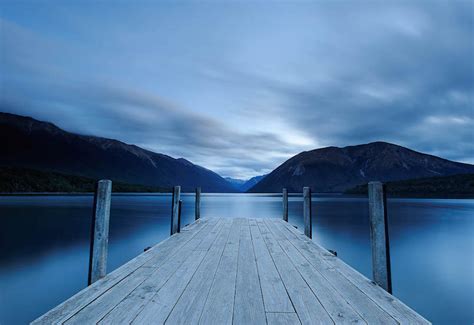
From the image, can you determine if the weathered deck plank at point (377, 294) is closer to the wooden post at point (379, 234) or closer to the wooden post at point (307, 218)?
the wooden post at point (379, 234)

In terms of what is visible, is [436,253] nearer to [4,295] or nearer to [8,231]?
[4,295]

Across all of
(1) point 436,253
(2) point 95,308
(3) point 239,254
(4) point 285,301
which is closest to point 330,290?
(4) point 285,301

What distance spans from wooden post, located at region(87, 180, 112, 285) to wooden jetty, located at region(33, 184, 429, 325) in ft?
0.19

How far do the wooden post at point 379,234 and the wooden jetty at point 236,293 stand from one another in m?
0.01

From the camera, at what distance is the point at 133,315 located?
7.39ft

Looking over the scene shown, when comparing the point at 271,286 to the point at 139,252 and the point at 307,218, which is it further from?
the point at 139,252

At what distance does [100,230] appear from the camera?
3568 mm

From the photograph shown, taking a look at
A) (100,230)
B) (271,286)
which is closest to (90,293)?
(100,230)

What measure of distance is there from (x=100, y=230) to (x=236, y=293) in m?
2.04

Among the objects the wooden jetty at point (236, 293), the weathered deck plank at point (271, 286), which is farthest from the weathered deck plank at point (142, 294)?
the weathered deck plank at point (271, 286)

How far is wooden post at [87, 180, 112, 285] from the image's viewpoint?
135 inches

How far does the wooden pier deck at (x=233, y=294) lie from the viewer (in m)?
2.24

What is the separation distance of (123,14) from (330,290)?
29892mm

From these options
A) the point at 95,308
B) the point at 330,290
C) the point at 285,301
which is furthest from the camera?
the point at 330,290
